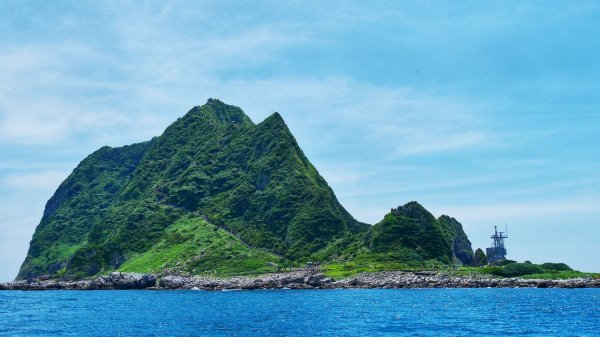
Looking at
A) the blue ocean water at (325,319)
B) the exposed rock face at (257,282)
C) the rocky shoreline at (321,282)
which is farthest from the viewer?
the exposed rock face at (257,282)

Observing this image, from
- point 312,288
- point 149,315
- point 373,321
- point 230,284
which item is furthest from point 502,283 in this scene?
point 149,315

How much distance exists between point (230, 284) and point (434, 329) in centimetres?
12042

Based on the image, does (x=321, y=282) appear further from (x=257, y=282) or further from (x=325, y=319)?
(x=325, y=319)

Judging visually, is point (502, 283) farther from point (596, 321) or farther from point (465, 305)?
point (596, 321)

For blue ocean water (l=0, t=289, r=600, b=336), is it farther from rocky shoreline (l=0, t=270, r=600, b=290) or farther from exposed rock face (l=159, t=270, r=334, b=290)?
exposed rock face (l=159, t=270, r=334, b=290)

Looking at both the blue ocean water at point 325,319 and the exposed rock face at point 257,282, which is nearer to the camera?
the blue ocean water at point 325,319

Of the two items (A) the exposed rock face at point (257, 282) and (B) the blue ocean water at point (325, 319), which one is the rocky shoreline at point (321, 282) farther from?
(B) the blue ocean water at point (325, 319)

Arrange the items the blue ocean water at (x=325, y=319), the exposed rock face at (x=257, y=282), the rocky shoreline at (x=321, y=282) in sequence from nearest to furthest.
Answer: the blue ocean water at (x=325, y=319) → the rocky shoreline at (x=321, y=282) → the exposed rock face at (x=257, y=282)

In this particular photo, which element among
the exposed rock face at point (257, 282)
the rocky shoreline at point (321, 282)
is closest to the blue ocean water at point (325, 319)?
the rocky shoreline at point (321, 282)

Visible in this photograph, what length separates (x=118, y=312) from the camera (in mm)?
98938

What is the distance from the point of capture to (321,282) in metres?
169

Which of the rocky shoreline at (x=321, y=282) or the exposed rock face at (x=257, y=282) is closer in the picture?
the rocky shoreline at (x=321, y=282)

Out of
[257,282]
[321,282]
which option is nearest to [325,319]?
[321,282]

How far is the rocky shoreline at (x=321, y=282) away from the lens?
157625mm
